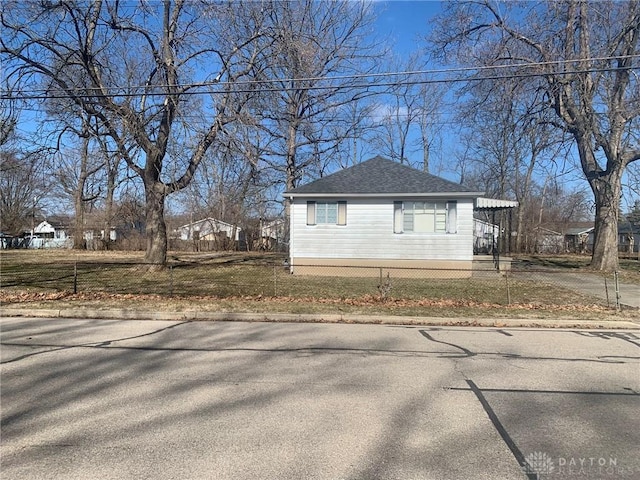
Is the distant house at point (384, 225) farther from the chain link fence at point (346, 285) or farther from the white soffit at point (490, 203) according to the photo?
the white soffit at point (490, 203)

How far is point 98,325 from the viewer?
9219 millimetres

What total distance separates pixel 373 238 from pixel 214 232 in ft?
92.7

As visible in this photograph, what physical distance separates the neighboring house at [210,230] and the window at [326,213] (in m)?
24.3

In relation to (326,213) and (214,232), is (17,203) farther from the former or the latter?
(326,213)

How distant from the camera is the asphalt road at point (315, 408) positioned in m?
3.55

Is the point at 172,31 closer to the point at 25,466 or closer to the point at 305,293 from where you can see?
the point at 305,293

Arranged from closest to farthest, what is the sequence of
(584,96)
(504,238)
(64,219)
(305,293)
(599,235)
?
(305,293) < (584,96) < (599,235) < (504,238) < (64,219)

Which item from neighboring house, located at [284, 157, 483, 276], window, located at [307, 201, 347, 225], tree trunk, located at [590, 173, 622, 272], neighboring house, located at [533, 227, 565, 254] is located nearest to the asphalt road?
neighboring house, located at [284, 157, 483, 276]

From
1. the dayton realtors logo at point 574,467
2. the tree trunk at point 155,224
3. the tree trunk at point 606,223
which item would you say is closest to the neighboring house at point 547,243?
the tree trunk at point 606,223

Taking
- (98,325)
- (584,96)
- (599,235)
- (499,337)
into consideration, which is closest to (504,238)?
(599,235)

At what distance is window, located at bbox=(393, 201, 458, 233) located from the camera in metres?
20.1

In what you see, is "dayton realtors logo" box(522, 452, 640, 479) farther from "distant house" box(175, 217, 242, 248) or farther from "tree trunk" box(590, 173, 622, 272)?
"distant house" box(175, 217, 242, 248)

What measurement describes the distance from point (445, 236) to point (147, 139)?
13.3 metres

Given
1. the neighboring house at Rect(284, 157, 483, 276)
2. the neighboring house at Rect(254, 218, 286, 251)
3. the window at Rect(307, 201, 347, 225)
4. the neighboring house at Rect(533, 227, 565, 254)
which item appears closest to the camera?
the neighboring house at Rect(284, 157, 483, 276)
